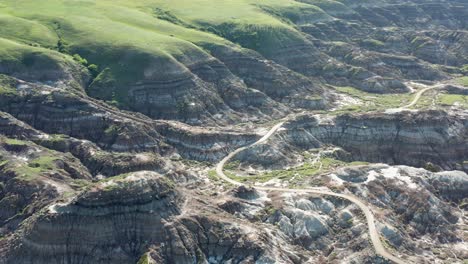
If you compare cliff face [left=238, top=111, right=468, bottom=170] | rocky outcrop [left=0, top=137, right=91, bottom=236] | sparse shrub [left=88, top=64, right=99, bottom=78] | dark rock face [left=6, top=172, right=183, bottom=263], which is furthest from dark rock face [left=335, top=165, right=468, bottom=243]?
sparse shrub [left=88, top=64, right=99, bottom=78]

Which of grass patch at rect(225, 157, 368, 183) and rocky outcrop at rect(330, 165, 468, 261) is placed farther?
grass patch at rect(225, 157, 368, 183)

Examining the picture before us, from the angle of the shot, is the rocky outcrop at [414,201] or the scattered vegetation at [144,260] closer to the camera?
the scattered vegetation at [144,260]

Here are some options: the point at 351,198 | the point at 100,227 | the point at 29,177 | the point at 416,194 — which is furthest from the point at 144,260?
the point at 416,194

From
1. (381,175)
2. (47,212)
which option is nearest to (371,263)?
(381,175)

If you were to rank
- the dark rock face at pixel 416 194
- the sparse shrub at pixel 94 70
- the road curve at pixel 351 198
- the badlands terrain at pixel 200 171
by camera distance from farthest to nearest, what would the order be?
1. the sparse shrub at pixel 94 70
2. the dark rock face at pixel 416 194
3. the road curve at pixel 351 198
4. the badlands terrain at pixel 200 171

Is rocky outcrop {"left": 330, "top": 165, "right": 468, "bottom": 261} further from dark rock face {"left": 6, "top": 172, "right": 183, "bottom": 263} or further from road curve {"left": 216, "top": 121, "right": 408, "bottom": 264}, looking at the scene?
dark rock face {"left": 6, "top": 172, "right": 183, "bottom": 263}

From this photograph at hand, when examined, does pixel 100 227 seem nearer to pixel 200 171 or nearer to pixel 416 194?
pixel 200 171

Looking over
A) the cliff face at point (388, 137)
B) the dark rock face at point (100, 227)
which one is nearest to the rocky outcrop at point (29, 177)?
the dark rock face at point (100, 227)

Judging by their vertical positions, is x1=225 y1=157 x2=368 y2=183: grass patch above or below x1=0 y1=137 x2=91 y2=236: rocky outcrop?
below

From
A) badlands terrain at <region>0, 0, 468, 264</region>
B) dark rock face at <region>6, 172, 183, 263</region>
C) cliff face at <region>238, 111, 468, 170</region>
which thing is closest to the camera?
dark rock face at <region>6, 172, 183, 263</region>

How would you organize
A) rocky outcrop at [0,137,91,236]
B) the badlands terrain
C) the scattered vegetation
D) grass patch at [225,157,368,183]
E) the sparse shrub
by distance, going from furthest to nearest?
the sparse shrub
grass patch at [225,157,368,183]
rocky outcrop at [0,137,91,236]
the badlands terrain
the scattered vegetation

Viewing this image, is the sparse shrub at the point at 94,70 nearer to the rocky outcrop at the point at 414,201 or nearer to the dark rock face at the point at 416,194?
the rocky outcrop at the point at 414,201
